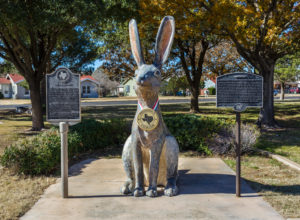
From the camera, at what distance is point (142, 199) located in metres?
4.60

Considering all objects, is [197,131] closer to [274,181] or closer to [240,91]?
[274,181]

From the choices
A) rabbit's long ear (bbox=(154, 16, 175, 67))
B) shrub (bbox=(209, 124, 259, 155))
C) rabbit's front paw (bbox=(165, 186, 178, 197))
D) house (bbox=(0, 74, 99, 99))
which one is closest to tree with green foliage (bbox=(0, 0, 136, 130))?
rabbit's long ear (bbox=(154, 16, 175, 67))

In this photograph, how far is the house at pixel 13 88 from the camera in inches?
1989

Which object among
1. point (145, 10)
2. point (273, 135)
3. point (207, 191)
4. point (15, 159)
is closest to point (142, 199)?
point (207, 191)

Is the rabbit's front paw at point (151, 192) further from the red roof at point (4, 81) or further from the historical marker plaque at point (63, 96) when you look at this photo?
the red roof at point (4, 81)

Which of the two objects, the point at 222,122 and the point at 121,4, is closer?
the point at 222,122

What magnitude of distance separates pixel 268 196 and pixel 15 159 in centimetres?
493

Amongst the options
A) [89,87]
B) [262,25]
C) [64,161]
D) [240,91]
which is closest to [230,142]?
[240,91]

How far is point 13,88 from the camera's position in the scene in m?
52.3

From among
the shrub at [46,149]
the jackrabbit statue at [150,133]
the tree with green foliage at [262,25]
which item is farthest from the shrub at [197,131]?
the tree with green foliage at [262,25]

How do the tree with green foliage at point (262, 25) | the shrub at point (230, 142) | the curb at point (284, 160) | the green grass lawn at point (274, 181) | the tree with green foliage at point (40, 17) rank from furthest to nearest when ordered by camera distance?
the tree with green foliage at point (262, 25) → the tree with green foliage at point (40, 17) → the shrub at point (230, 142) → the curb at point (284, 160) → the green grass lawn at point (274, 181)

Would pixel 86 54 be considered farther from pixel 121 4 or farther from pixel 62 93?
pixel 62 93

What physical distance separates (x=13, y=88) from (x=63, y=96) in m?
53.3

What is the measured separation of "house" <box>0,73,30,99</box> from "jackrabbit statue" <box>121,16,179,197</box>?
50.5 metres
